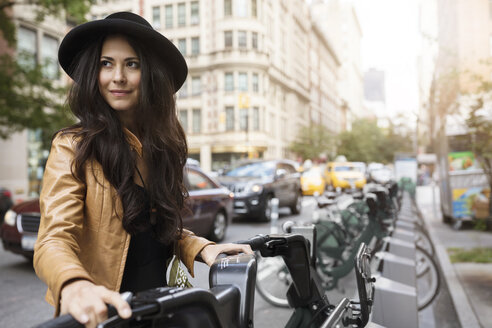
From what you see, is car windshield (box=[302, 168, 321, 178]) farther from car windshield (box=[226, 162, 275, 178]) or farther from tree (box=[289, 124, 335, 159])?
tree (box=[289, 124, 335, 159])

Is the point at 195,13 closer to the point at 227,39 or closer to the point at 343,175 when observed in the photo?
the point at 227,39

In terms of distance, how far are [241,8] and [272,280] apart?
104ft

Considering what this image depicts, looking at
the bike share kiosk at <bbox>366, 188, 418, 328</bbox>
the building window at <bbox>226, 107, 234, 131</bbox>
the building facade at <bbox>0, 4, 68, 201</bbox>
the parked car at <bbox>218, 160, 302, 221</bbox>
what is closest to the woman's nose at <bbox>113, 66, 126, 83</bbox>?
the bike share kiosk at <bbox>366, 188, 418, 328</bbox>

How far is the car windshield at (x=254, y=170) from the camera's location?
13.1 meters

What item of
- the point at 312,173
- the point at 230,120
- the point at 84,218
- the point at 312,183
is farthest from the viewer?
the point at 230,120

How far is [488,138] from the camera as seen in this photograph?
24.8 feet

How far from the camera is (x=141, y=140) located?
1665mm

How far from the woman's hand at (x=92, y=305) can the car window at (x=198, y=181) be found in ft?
24.6

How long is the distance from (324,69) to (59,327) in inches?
2622

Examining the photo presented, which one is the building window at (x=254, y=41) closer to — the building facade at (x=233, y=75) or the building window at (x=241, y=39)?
the building facade at (x=233, y=75)

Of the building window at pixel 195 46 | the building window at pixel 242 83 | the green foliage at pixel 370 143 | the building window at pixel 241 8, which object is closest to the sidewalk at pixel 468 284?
the building window at pixel 241 8

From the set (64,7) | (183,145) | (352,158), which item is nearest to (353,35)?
(352,158)

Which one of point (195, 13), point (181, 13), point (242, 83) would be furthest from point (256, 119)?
point (181, 13)

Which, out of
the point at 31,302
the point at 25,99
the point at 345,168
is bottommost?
the point at 31,302
